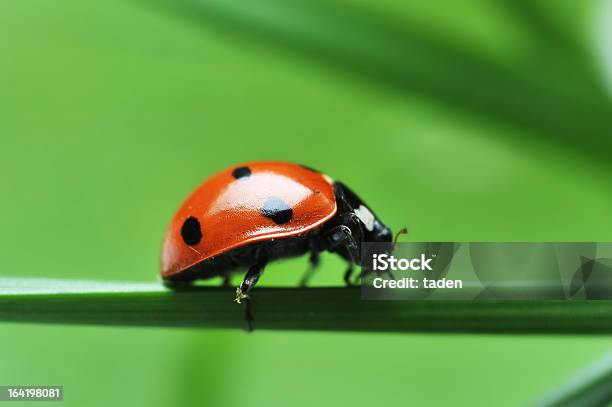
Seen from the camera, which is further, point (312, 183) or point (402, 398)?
point (402, 398)

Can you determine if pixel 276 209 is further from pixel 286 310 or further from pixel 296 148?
pixel 296 148

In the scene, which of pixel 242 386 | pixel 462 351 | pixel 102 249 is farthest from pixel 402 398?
pixel 102 249

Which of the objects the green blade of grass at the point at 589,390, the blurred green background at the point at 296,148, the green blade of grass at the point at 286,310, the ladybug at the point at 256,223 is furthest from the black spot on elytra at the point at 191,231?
the green blade of grass at the point at 589,390

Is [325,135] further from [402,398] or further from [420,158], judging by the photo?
[402,398]

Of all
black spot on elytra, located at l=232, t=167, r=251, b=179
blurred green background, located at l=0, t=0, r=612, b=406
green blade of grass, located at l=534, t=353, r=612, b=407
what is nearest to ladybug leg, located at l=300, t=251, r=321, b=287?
blurred green background, located at l=0, t=0, r=612, b=406

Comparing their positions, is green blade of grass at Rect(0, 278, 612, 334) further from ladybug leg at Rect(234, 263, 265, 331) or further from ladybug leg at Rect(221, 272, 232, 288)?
ladybug leg at Rect(221, 272, 232, 288)

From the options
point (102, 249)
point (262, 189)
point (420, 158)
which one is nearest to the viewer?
point (262, 189)

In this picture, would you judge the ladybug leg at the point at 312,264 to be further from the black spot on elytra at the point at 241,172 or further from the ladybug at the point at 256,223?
the black spot on elytra at the point at 241,172

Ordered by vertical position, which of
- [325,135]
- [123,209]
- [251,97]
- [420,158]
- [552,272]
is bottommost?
[552,272]
